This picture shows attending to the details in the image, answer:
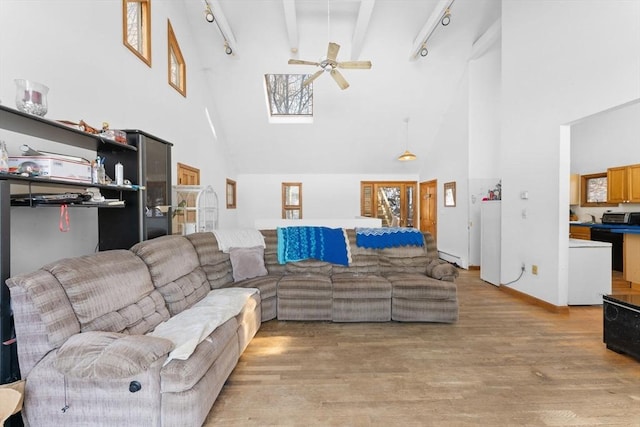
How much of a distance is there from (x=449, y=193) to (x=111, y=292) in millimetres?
6337

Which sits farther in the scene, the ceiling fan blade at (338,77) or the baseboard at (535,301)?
the ceiling fan blade at (338,77)

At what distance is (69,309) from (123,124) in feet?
7.57

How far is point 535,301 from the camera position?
3.72m

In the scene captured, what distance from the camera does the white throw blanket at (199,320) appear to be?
5.60ft

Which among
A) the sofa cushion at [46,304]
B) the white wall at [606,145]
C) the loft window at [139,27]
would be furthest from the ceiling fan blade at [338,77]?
the white wall at [606,145]

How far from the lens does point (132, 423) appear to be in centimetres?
152

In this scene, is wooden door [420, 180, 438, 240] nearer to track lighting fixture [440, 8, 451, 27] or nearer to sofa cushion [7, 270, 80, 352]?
track lighting fixture [440, 8, 451, 27]

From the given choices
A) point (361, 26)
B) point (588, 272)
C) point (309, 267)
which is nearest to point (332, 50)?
point (361, 26)

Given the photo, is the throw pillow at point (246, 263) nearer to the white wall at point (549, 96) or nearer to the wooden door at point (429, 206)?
the white wall at point (549, 96)

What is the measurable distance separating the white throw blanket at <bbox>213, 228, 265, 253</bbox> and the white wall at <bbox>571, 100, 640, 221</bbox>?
5692mm

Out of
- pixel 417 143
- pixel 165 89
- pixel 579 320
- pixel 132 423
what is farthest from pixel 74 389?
pixel 417 143

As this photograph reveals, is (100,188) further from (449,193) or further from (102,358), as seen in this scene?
(449,193)

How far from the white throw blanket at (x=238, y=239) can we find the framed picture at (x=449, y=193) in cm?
451

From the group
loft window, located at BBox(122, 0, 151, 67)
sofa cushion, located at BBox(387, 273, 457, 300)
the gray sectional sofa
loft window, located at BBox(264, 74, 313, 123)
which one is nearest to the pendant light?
loft window, located at BBox(264, 74, 313, 123)
